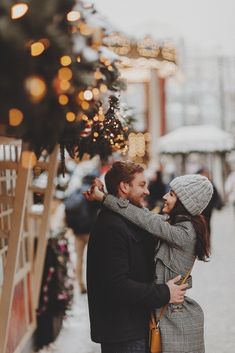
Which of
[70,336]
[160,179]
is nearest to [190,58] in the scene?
[160,179]

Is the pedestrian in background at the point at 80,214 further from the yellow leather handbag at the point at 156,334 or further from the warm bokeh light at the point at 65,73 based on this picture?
the warm bokeh light at the point at 65,73

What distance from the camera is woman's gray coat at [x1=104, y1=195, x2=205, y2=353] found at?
3.60 meters

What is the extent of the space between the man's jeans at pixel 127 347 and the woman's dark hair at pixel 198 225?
2.00 ft

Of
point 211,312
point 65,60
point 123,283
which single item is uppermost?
point 65,60

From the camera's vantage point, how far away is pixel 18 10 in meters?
2.23

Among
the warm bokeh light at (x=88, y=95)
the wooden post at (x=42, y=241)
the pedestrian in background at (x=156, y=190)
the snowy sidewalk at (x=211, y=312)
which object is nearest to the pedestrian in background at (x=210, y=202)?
the snowy sidewalk at (x=211, y=312)

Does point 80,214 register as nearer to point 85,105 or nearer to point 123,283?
point 123,283

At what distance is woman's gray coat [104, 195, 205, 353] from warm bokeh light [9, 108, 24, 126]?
148 cm

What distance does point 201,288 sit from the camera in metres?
9.85

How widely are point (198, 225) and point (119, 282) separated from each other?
0.59m

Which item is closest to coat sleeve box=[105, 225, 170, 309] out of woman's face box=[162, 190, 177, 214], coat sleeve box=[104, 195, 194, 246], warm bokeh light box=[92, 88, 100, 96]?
coat sleeve box=[104, 195, 194, 246]

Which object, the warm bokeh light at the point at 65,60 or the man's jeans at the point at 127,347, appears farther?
the man's jeans at the point at 127,347

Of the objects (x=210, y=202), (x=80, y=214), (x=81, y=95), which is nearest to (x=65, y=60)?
(x=81, y=95)

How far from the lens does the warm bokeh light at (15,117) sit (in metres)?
2.19
